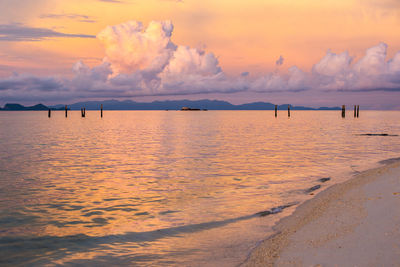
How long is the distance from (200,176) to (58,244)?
11149 mm

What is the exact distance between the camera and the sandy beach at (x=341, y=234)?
679 cm

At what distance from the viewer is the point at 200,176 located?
1991cm

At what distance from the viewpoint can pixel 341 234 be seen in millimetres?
8156

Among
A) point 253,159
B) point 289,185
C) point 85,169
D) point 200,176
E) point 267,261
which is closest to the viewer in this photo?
point 267,261

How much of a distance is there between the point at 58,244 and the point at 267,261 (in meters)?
5.92

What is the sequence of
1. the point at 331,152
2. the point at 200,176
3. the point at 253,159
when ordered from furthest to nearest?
the point at 331,152 < the point at 253,159 < the point at 200,176

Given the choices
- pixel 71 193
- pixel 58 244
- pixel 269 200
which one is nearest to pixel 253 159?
pixel 269 200

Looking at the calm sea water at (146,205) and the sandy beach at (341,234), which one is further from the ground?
the sandy beach at (341,234)

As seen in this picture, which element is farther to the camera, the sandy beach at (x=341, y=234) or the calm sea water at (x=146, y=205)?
the calm sea water at (x=146, y=205)

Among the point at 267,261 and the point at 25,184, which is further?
the point at 25,184

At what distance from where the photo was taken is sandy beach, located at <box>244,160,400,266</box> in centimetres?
679

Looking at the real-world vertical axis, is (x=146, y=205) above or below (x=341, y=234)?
below

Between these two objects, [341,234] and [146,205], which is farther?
[146,205]

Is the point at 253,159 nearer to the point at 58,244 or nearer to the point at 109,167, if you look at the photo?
the point at 109,167
